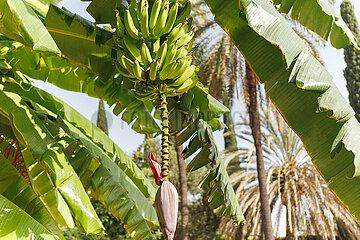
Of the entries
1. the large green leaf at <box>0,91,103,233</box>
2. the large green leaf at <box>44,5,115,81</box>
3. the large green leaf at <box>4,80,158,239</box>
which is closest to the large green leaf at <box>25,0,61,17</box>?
the large green leaf at <box>44,5,115,81</box>

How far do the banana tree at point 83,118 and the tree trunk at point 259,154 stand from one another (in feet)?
16.1

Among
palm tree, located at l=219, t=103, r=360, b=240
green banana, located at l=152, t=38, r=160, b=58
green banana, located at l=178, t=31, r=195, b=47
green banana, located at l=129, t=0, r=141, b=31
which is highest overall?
green banana, located at l=129, t=0, r=141, b=31

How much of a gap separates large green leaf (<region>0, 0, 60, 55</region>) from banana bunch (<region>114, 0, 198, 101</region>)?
1.73ft

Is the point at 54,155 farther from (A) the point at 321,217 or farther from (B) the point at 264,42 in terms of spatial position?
(A) the point at 321,217

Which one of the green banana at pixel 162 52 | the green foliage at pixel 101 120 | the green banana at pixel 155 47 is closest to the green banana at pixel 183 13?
the green banana at pixel 155 47

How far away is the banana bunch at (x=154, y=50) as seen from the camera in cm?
250

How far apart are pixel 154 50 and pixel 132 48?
0.16 meters

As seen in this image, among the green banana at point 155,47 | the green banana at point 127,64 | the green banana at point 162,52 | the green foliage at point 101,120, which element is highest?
the green foliage at point 101,120

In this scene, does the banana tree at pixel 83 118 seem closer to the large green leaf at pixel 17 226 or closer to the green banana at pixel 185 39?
the large green leaf at pixel 17 226

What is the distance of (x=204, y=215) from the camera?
52.7ft

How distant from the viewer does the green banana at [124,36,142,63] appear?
2.62m

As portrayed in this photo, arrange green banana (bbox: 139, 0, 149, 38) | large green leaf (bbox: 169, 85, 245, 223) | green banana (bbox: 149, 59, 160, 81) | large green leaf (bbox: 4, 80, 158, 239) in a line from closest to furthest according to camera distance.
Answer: green banana (bbox: 149, 59, 160, 81)
green banana (bbox: 139, 0, 149, 38)
large green leaf (bbox: 169, 85, 245, 223)
large green leaf (bbox: 4, 80, 158, 239)

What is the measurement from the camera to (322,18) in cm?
292

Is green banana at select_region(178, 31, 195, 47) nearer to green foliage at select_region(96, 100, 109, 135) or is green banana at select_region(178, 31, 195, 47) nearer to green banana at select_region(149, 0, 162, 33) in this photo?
green banana at select_region(149, 0, 162, 33)
